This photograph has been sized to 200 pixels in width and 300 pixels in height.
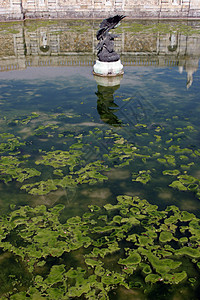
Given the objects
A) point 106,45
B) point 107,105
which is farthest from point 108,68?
point 107,105

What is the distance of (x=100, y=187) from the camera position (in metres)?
5.99

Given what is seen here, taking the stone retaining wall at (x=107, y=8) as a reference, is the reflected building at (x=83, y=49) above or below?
below

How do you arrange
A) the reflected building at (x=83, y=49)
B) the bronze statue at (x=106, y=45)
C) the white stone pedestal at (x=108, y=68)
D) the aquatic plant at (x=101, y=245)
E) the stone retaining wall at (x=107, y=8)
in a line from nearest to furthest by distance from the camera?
the aquatic plant at (x=101, y=245), the bronze statue at (x=106, y=45), the white stone pedestal at (x=108, y=68), the reflected building at (x=83, y=49), the stone retaining wall at (x=107, y=8)

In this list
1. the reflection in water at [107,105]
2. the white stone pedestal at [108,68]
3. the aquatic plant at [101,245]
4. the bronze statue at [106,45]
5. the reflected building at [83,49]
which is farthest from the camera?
the reflected building at [83,49]

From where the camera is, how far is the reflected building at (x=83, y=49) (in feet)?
50.5

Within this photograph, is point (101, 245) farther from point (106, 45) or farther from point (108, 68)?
point (106, 45)

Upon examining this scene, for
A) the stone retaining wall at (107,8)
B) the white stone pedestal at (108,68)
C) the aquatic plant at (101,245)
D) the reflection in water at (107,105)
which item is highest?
the stone retaining wall at (107,8)

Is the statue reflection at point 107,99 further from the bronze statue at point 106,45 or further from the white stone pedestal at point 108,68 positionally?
the bronze statue at point 106,45

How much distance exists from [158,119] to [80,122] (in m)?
2.45

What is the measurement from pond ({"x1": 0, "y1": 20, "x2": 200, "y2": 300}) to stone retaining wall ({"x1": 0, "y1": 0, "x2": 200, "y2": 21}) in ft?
71.0

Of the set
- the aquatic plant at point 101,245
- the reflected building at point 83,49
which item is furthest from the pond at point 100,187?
the reflected building at point 83,49

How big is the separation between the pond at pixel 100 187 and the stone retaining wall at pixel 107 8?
852 inches

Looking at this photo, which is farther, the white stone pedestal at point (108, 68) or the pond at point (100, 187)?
the white stone pedestal at point (108, 68)

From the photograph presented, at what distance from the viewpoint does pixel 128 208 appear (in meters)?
5.41
